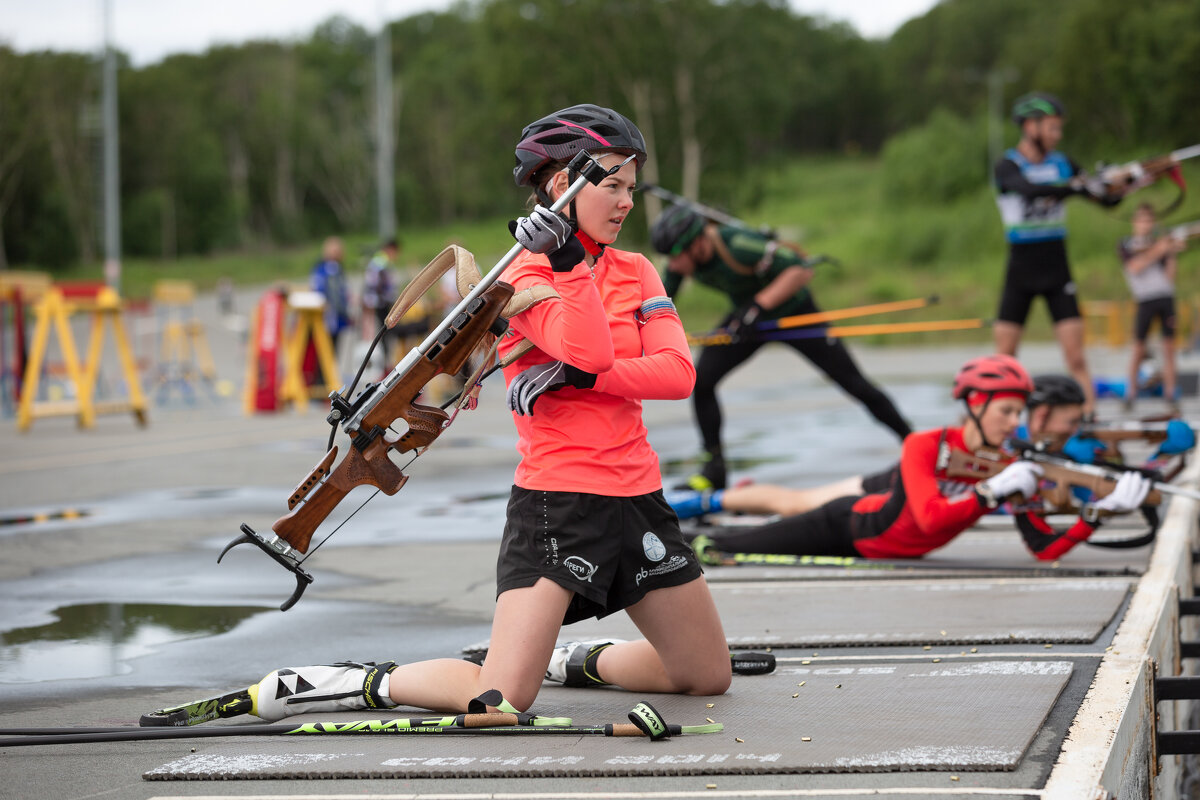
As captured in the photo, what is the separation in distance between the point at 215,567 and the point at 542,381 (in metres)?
3.44

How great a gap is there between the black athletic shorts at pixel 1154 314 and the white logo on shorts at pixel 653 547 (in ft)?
41.4

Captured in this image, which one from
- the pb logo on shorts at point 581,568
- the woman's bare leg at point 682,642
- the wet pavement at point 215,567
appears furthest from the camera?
the wet pavement at point 215,567

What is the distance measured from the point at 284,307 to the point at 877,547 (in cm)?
1373

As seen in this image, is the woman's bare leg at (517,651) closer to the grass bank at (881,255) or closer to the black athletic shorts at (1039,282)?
the black athletic shorts at (1039,282)

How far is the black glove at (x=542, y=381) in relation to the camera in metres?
3.54

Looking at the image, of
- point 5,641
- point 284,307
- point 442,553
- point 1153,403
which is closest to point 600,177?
point 5,641

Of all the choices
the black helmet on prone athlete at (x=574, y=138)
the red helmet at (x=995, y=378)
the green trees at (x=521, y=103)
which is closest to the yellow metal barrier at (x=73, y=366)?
the red helmet at (x=995, y=378)

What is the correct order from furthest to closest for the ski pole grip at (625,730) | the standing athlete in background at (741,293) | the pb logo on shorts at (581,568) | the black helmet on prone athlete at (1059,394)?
the standing athlete in background at (741,293) → the black helmet on prone athlete at (1059,394) → the pb logo on shorts at (581,568) → the ski pole grip at (625,730)

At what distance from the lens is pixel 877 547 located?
599 centimetres

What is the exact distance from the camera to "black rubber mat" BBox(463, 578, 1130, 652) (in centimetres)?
444

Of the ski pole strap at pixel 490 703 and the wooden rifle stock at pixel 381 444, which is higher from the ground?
the wooden rifle stock at pixel 381 444

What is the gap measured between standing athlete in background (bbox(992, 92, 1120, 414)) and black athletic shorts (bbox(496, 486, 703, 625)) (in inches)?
235

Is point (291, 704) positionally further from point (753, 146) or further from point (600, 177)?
point (753, 146)

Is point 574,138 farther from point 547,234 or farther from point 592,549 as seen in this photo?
point 592,549
